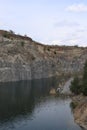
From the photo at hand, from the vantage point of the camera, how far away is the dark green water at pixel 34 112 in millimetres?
66750

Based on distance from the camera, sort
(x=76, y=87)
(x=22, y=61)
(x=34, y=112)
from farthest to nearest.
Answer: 1. (x=22, y=61)
2. (x=76, y=87)
3. (x=34, y=112)

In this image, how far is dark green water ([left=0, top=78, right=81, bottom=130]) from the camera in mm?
66750

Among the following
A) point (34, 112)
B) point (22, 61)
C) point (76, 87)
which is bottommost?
point (34, 112)

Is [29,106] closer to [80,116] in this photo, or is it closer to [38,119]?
[38,119]

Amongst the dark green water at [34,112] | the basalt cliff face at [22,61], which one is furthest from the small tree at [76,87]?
the basalt cliff face at [22,61]

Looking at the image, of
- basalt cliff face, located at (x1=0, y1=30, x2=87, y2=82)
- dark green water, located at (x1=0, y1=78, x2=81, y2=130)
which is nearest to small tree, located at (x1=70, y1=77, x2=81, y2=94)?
dark green water, located at (x1=0, y1=78, x2=81, y2=130)

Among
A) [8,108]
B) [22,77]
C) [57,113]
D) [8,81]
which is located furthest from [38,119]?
[22,77]

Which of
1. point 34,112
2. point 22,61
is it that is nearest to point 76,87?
point 34,112

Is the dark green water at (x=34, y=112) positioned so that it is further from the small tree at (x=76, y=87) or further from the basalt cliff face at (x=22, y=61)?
the basalt cliff face at (x=22, y=61)

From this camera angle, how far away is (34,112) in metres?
81.0

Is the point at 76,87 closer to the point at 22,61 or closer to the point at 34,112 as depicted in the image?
the point at 34,112

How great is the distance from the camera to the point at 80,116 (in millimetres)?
69375

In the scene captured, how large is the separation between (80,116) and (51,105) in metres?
A: 19.8

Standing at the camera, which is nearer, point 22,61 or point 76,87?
point 76,87
